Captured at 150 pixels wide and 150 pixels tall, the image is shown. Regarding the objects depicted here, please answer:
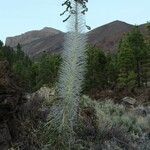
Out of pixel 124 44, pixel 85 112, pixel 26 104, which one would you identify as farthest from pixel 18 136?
pixel 124 44

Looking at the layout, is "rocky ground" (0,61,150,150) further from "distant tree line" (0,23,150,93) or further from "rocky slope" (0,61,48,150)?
"distant tree line" (0,23,150,93)

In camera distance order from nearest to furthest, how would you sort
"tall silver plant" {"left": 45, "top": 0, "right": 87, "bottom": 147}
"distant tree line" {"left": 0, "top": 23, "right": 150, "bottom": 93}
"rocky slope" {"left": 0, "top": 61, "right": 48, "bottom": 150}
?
"tall silver plant" {"left": 45, "top": 0, "right": 87, "bottom": 147} → "rocky slope" {"left": 0, "top": 61, "right": 48, "bottom": 150} → "distant tree line" {"left": 0, "top": 23, "right": 150, "bottom": 93}

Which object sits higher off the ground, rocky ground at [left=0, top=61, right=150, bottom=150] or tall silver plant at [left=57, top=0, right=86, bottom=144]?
tall silver plant at [left=57, top=0, right=86, bottom=144]

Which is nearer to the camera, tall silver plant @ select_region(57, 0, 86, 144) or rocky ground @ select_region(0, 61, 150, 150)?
tall silver plant @ select_region(57, 0, 86, 144)

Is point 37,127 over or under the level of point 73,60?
under

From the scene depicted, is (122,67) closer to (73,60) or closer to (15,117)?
(15,117)

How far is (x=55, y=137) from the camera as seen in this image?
22.4 ft

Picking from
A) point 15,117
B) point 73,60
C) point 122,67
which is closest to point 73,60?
point 73,60

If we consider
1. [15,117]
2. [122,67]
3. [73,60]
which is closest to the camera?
[73,60]

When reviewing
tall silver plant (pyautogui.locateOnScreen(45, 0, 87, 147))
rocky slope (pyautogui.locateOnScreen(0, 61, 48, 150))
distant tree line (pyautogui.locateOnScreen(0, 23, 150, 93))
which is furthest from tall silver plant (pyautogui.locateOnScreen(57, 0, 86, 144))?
distant tree line (pyautogui.locateOnScreen(0, 23, 150, 93))

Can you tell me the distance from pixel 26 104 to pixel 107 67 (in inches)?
1673

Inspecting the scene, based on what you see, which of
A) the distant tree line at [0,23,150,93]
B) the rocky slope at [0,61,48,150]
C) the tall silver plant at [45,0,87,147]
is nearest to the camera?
the tall silver plant at [45,0,87,147]

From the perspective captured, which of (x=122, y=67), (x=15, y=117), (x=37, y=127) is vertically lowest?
(x=122, y=67)

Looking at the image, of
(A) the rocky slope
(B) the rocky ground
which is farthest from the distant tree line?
(A) the rocky slope
